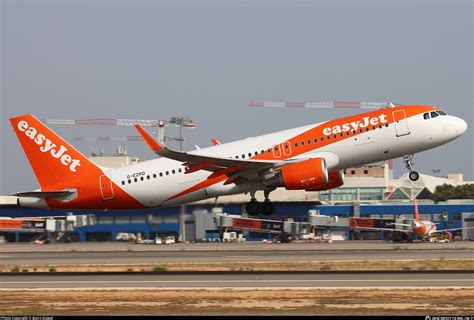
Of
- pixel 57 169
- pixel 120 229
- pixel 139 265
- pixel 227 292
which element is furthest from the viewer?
pixel 120 229

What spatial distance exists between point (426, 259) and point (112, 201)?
1928 cm

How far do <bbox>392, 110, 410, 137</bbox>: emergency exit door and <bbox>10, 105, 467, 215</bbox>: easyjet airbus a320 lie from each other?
0.18 ft

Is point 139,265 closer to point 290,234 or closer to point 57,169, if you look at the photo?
point 57,169

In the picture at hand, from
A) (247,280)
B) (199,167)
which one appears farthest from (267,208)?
(247,280)

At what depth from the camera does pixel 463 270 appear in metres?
38.7

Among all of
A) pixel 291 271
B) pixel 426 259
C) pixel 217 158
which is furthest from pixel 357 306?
pixel 426 259

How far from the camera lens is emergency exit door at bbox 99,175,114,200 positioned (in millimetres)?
47031

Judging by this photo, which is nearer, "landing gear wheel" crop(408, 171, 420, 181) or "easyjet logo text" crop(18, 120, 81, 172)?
"landing gear wheel" crop(408, 171, 420, 181)

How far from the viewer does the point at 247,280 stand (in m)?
35.6

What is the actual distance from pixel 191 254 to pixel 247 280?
1867 centimetres

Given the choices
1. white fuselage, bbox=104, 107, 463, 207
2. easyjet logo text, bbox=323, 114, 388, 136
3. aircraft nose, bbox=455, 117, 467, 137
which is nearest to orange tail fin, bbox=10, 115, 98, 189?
white fuselage, bbox=104, 107, 463, 207

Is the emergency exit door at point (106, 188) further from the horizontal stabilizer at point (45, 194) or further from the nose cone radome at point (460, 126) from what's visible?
the nose cone radome at point (460, 126)

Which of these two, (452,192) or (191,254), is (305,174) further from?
(452,192)

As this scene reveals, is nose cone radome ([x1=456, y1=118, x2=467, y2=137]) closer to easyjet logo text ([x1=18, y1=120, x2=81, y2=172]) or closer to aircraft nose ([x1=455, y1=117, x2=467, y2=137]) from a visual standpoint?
aircraft nose ([x1=455, y1=117, x2=467, y2=137])
